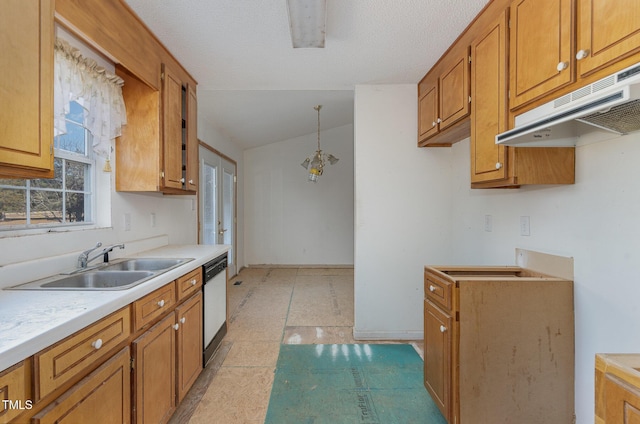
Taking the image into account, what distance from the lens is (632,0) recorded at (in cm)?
99

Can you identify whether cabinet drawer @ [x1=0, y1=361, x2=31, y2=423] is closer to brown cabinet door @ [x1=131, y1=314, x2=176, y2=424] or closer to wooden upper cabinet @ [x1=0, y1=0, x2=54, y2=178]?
brown cabinet door @ [x1=131, y1=314, x2=176, y2=424]

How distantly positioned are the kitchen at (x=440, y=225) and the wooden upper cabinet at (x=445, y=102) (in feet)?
0.48

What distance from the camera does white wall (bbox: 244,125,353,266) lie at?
618cm

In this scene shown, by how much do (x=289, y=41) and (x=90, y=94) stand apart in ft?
4.26

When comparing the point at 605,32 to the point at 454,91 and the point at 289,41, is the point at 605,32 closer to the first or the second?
the point at 454,91

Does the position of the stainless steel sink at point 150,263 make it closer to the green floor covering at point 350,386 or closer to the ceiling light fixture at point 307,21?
the green floor covering at point 350,386

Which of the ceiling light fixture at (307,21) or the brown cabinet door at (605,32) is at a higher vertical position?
the ceiling light fixture at (307,21)

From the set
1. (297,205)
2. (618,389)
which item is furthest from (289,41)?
(297,205)

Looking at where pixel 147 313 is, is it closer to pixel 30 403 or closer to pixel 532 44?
pixel 30 403

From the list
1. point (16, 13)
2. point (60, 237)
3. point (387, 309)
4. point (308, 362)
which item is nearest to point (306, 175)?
point (387, 309)

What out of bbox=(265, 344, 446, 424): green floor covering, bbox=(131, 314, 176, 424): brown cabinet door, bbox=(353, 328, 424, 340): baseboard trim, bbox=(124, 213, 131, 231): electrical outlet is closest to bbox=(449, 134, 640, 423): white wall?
bbox=(265, 344, 446, 424): green floor covering

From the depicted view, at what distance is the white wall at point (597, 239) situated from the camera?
4.21 feet

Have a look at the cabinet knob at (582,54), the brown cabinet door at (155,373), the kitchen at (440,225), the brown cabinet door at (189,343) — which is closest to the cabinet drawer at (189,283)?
the brown cabinet door at (189,343)

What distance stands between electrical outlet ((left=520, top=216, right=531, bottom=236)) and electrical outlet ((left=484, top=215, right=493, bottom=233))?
0.35m
